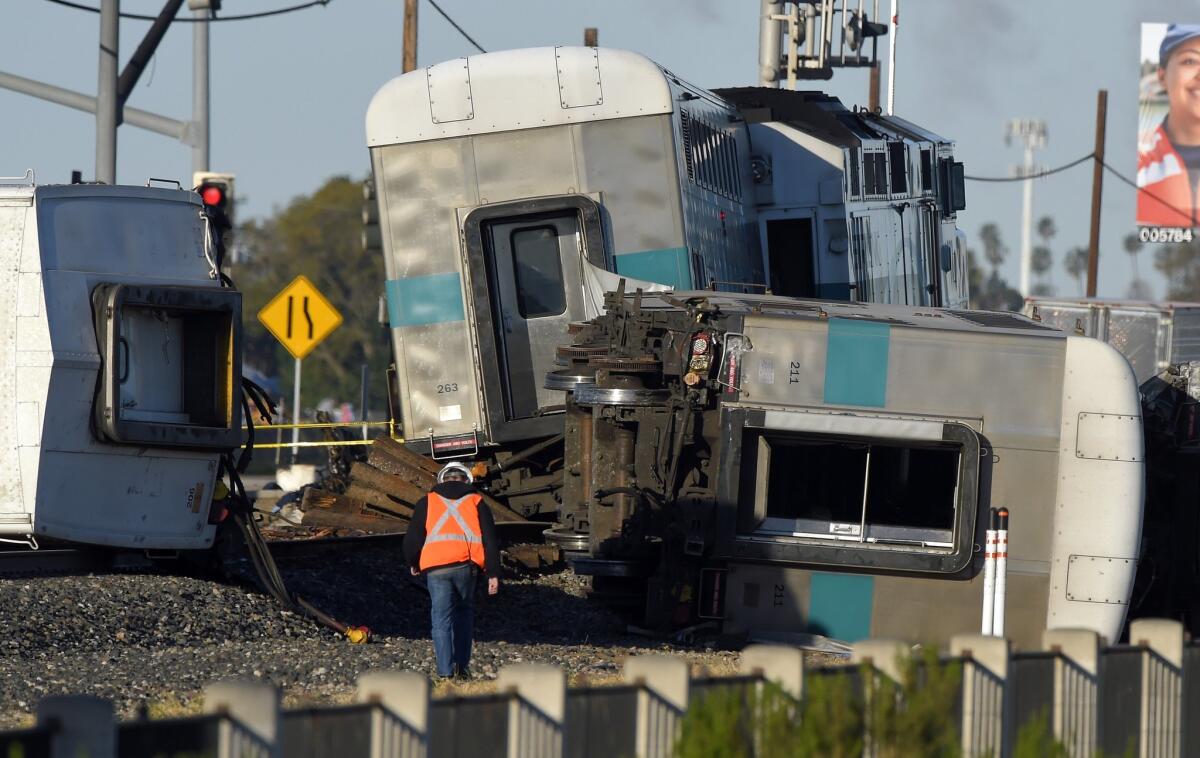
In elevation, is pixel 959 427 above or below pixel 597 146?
below

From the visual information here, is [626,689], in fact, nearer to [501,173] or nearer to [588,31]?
[501,173]

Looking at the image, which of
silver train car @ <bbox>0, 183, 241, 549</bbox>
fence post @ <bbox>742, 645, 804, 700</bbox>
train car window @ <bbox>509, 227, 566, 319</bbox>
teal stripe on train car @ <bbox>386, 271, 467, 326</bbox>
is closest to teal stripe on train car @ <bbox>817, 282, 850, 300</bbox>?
train car window @ <bbox>509, 227, 566, 319</bbox>

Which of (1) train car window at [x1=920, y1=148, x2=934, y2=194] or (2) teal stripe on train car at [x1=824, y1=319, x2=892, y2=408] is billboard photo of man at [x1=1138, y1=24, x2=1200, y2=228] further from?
(2) teal stripe on train car at [x1=824, y1=319, x2=892, y2=408]

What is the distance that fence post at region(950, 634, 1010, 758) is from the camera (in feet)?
22.5

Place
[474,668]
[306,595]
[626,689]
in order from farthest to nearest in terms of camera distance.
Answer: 1. [306,595]
2. [474,668]
3. [626,689]

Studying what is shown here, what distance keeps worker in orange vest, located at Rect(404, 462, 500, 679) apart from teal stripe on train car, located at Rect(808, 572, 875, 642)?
8.05 ft

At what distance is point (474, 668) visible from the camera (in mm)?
11656

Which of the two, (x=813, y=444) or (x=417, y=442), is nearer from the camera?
(x=813, y=444)

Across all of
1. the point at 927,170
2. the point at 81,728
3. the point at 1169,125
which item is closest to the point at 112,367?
the point at 81,728

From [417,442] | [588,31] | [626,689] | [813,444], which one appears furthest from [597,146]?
[588,31]

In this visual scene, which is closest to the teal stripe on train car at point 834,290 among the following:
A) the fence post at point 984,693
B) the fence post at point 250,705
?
the fence post at point 984,693

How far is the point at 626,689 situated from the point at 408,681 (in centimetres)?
81

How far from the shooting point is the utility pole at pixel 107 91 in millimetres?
20234

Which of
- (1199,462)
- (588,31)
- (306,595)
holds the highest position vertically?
(588,31)
